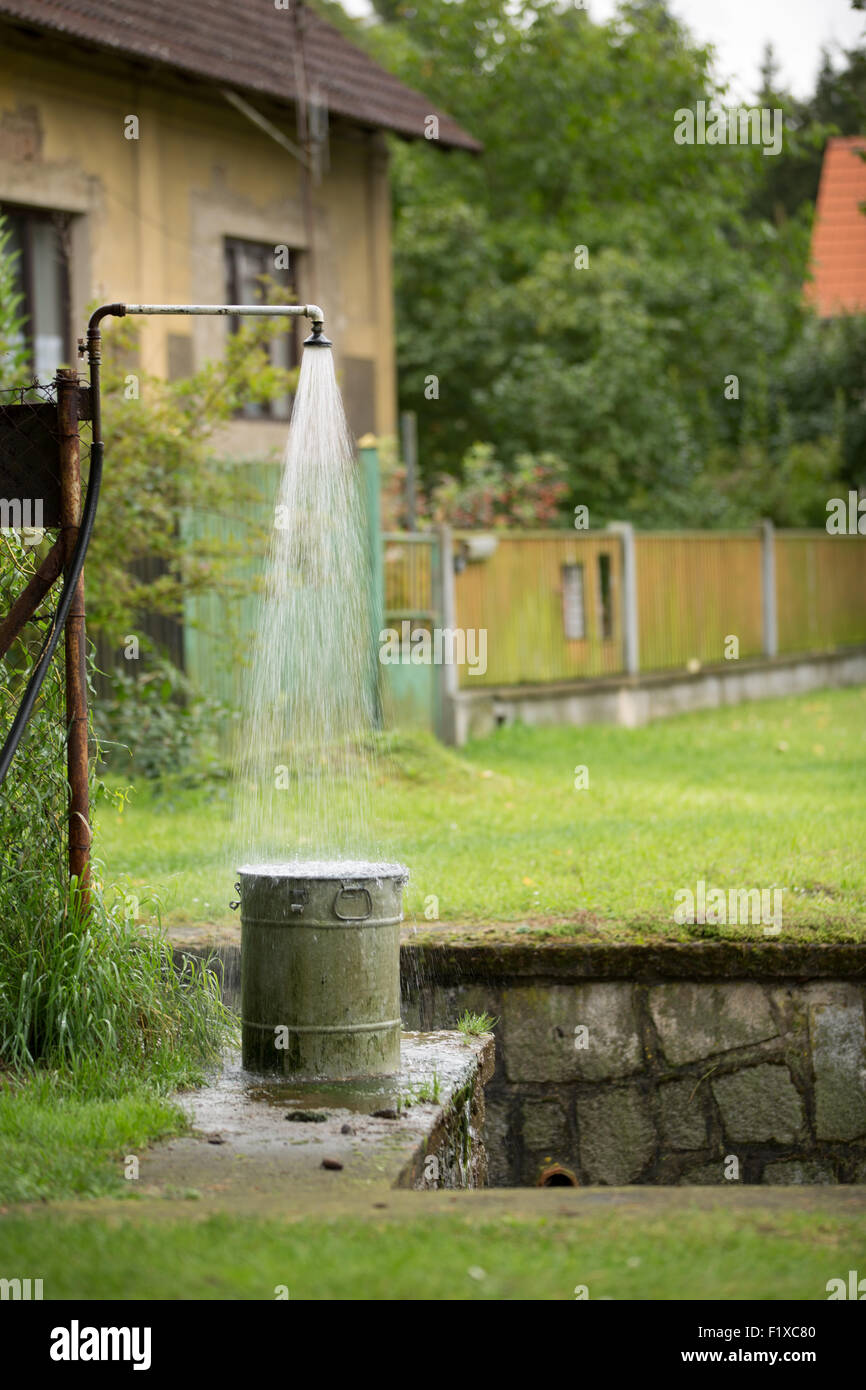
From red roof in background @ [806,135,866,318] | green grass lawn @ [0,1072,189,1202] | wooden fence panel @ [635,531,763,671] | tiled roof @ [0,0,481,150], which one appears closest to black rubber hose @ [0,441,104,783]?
green grass lawn @ [0,1072,189,1202]

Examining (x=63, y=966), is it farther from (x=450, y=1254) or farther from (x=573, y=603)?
(x=573, y=603)

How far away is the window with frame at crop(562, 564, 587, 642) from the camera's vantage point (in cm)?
1683

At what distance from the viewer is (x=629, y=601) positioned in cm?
1788

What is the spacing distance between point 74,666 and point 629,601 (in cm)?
1253

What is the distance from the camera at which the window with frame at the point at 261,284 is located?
17.2 m

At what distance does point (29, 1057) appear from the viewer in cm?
555

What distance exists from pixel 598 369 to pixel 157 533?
13218 millimetres

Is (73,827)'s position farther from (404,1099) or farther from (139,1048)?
(404,1099)

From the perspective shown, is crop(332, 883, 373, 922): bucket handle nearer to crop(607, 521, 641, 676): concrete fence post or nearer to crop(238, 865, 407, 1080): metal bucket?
crop(238, 865, 407, 1080): metal bucket

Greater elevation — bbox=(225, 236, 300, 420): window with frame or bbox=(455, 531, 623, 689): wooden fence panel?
bbox=(225, 236, 300, 420): window with frame

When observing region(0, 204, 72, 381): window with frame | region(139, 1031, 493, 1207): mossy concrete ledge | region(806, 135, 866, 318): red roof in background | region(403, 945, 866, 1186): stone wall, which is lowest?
region(403, 945, 866, 1186): stone wall

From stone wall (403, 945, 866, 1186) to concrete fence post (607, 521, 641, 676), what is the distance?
35.8ft

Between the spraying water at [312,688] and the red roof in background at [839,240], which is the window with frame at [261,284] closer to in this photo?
the spraying water at [312,688]

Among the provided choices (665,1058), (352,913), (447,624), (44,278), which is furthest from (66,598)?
(44,278)
